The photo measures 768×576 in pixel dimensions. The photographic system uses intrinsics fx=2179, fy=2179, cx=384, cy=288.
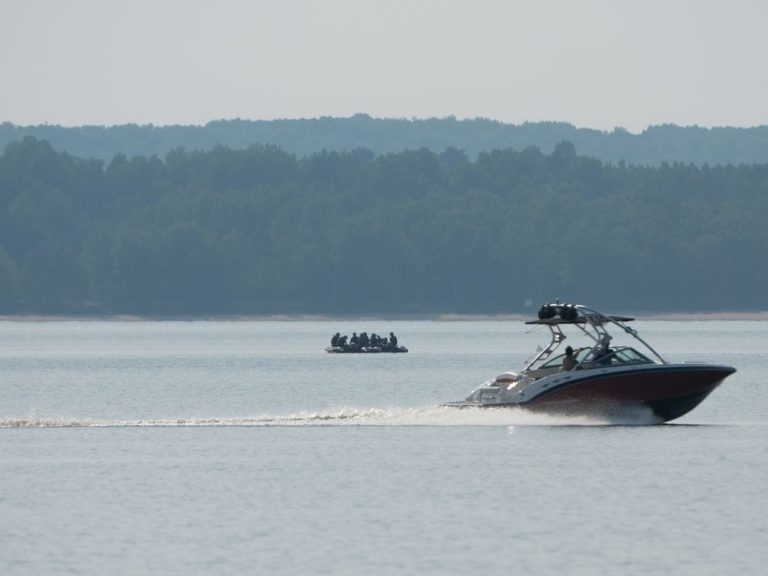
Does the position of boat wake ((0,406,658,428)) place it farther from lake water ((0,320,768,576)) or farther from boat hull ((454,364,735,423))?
boat hull ((454,364,735,423))

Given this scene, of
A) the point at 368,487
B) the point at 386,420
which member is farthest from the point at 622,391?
the point at 368,487

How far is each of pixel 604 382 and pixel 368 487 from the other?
11.2 meters

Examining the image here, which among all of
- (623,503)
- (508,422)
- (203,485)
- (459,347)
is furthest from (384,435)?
(459,347)

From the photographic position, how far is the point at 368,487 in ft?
163

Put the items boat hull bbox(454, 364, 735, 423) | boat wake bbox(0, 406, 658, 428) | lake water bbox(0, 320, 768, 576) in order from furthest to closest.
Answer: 1. boat wake bbox(0, 406, 658, 428)
2. boat hull bbox(454, 364, 735, 423)
3. lake water bbox(0, 320, 768, 576)

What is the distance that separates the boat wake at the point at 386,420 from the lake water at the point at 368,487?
89mm

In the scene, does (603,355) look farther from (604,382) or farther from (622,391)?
(622,391)

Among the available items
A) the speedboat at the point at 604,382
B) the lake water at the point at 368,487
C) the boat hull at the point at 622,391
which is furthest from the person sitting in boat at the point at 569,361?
the lake water at the point at 368,487

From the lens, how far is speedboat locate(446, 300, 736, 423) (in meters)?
58.5

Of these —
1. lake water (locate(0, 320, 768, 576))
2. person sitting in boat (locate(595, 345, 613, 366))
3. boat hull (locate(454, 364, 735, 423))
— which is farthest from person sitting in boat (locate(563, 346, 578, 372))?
lake water (locate(0, 320, 768, 576))

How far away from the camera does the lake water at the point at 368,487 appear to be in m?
39.5

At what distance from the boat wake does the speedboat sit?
33 centimetres

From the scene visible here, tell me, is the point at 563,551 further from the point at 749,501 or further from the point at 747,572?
the point at 749,501

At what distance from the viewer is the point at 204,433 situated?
64.9 metres
